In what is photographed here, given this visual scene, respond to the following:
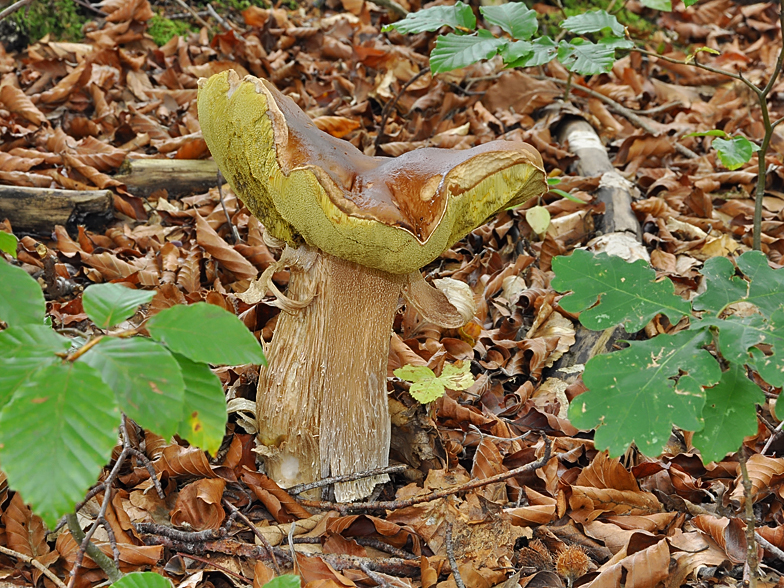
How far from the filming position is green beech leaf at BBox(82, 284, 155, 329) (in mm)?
1234

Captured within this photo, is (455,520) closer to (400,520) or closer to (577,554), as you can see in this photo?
(400,520)

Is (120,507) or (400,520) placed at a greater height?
(120,507)

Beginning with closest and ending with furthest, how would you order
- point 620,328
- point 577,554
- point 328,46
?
1. point 577,554
2. point 620,328
3. point 328,46

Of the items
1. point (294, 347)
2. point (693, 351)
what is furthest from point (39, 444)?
point (693, 351)

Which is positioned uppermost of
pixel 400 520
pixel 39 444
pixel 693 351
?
pixel 39 444

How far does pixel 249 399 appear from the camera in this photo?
2445mm

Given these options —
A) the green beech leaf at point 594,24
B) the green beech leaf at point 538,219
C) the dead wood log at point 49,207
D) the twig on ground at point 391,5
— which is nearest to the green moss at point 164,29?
the twig on ground at point 391,5

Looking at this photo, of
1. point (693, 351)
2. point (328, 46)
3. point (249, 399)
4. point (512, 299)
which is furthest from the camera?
point (328, 46)

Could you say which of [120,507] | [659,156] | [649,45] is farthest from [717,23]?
[120,507]

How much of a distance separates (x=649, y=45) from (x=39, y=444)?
20.8 feet

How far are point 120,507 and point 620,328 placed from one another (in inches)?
83.8

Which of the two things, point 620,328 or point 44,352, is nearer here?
point 44,352

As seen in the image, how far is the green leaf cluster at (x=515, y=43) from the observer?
252cm

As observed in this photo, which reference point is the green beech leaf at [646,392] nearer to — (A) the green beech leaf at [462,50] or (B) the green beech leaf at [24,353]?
(B) the green beech leaf at [24,353]
